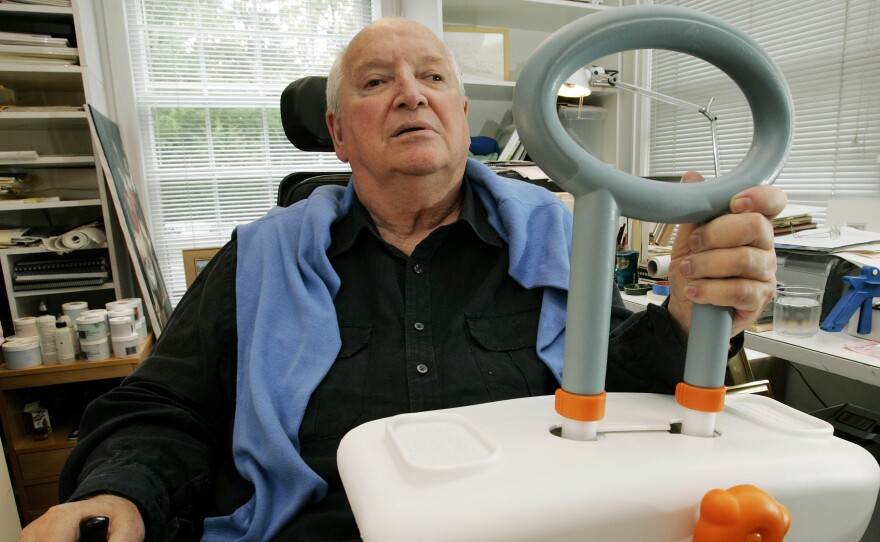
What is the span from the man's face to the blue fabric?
117 millimetres

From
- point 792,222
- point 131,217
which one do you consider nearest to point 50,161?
point 131,217

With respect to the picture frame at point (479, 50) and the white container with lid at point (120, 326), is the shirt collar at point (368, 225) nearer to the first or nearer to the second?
the white container with lid at point (120, 326)

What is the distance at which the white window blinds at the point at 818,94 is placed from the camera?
6.14 feet

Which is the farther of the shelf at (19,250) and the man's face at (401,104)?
the shelf at (19,250)

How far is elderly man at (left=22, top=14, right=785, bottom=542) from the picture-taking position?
720 millimetres

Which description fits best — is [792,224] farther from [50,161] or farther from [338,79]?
[50,161]

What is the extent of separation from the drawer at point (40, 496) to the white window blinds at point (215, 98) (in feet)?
3.11

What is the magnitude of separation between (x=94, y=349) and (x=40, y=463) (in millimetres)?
440

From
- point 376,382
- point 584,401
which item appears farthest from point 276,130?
point 584,401

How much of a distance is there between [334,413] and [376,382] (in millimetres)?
78

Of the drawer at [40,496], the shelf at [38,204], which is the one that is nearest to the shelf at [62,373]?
the drawer at [40,496]

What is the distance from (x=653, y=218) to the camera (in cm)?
40

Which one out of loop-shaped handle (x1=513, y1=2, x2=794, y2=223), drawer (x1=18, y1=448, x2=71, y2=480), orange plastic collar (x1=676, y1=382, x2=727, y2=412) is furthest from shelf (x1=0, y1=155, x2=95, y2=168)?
orange plastic collar (x1=676, y1=382, x2=727, y2=412)

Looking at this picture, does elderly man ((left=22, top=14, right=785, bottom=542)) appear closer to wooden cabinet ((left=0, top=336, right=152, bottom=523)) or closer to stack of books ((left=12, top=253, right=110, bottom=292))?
wooden cabinet ((left=0, top=336, right=152, bottom=523))
